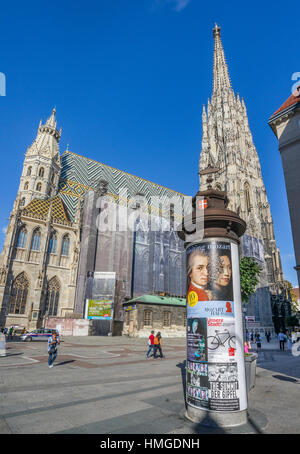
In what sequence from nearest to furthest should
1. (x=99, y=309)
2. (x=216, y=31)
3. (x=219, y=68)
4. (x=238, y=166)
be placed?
(x=99, y=309) → (x=238, y=166) → (x=219, y=68) → (x=216, y=31)

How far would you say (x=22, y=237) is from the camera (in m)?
34.9

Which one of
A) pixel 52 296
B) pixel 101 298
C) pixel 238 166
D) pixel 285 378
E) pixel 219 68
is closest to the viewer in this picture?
pixel 285 378

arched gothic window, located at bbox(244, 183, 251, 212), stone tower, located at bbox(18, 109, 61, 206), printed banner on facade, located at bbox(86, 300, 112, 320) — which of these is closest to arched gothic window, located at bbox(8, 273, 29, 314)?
printed banner on facade, located at bbox(86, 300, 112, 320)

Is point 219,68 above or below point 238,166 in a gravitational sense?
above

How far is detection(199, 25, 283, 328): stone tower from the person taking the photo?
49938 millimetres

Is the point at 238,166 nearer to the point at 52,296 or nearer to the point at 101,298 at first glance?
the point at 101,298

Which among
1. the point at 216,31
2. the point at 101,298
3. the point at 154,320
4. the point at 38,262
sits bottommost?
the point at 154,320

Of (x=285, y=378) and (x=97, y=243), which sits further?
(x=97, y=243)

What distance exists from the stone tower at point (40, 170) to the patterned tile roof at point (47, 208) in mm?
2607

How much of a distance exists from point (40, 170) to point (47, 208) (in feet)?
29.9

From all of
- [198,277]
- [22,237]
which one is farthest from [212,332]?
[22,237]

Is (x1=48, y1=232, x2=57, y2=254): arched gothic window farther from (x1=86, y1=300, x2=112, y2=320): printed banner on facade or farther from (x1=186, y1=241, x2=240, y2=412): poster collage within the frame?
(x1=186, y1=241, x2=240, y2=412): poster collage
